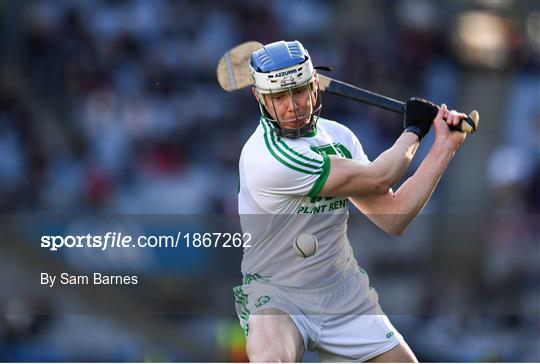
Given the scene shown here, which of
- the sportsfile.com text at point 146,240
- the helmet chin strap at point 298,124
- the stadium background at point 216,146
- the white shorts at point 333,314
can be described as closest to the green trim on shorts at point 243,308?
the white shorts at point 333,314

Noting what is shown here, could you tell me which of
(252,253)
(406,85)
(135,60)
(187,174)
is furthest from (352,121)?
(252,253)

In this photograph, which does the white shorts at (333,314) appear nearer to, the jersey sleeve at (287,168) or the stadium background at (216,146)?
the jersey sleeve at (287,168)

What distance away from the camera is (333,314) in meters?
4.44

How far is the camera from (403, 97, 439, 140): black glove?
4.50m

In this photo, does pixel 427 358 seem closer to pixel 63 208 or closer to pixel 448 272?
pixel 448 272

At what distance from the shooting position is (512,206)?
916 cm

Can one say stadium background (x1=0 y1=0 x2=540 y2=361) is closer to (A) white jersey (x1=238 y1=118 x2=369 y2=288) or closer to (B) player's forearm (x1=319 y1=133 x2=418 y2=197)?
(A) white jersey (x1=238 y1=118 x2=369 y2=288)

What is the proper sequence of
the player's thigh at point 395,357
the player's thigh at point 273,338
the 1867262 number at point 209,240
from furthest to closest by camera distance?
the 1867262 number at point 209,240 < the player's thigh at point 395,357 < the player's thigh at point 273,338

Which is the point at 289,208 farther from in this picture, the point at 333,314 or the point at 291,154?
the point at 333,314

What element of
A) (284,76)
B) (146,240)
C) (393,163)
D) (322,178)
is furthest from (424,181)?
(146,240)

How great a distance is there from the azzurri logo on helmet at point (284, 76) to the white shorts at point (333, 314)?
61 centimetres

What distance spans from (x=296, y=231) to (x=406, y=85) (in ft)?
18.9

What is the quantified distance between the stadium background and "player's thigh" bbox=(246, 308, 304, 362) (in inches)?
129

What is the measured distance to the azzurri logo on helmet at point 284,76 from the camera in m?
4.36
